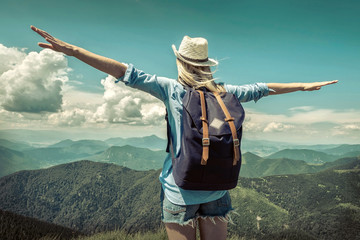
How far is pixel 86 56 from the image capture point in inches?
75.4

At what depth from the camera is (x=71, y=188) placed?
16838 centimetres

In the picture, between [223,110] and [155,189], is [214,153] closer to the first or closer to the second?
[223,110]

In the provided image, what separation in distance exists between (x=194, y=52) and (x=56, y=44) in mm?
1220

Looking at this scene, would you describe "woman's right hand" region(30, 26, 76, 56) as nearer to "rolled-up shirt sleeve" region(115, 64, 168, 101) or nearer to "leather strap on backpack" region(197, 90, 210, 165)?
"rolled-up shirt sleeve" region(115, 64, 168, 101)

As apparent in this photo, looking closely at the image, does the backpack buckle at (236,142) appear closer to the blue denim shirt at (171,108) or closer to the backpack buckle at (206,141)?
the backpack buckle at (206,141)

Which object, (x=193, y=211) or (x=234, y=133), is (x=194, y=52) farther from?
(x=193, y=211)

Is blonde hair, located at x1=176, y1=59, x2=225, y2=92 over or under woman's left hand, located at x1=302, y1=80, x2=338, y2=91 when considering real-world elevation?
under

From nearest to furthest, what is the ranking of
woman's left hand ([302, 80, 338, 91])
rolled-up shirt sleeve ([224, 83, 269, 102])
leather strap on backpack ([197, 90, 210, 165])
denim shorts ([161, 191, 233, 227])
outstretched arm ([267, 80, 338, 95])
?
leather strap on backpack ([197, 90, 210, 165]) → denim shorts ([161, 191, 233, 227]) → rolled-up shirt sleeve ([224, 83, 269, 102]) → outstretched arm ([267, 80, 338, 95]) → woman's left hand ([302, 80, 338, 91])

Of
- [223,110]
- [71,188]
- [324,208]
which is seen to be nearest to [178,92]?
[223,110]

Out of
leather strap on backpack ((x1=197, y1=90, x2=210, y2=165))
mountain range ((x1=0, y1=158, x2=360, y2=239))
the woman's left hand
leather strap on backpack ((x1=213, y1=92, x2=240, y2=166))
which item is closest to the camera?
leather strap on backpack ((x1=197, y1=90, x2=210, y2=165))

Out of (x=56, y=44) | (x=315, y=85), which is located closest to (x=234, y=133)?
(x=56, y=44)

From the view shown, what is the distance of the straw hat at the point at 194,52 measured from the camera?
227 cm

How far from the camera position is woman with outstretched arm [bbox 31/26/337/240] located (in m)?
1.99

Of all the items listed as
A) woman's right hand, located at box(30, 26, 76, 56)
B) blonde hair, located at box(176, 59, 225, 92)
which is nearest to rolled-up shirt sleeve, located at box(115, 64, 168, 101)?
blonde hair, located at box(176, 59, 225, 92)
